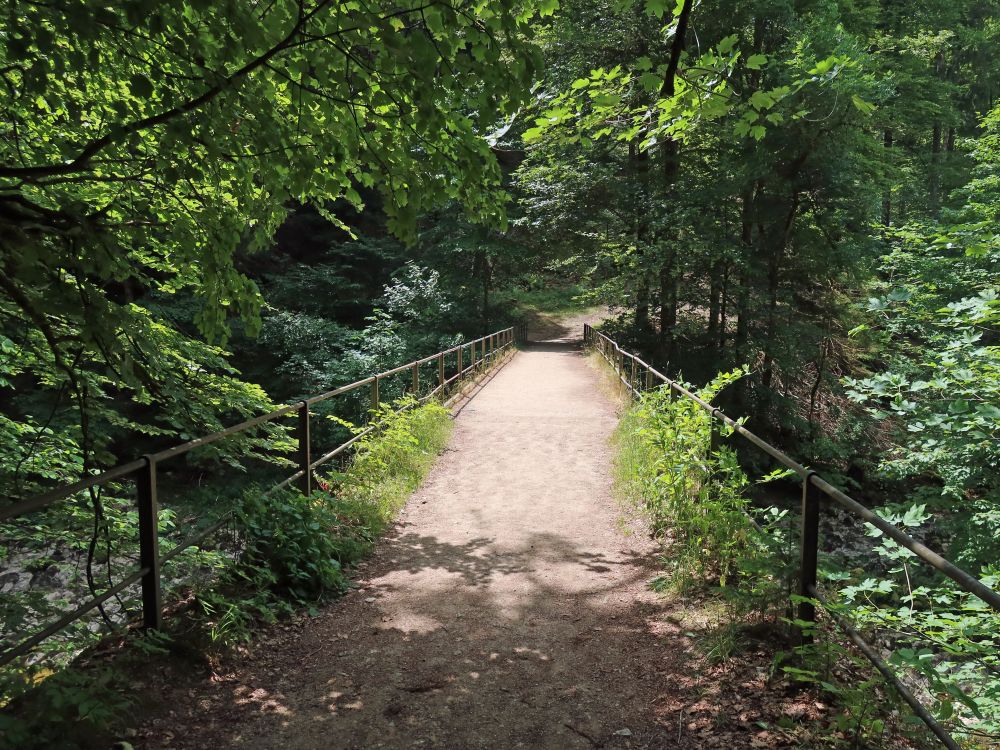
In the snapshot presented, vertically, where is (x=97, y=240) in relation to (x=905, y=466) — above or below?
above

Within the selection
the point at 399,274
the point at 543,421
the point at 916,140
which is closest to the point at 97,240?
the point at 543,421

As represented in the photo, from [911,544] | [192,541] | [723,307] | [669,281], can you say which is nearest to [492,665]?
[192,541]

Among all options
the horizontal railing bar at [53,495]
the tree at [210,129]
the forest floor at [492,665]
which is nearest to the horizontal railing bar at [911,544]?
the forest floor at [492,665]

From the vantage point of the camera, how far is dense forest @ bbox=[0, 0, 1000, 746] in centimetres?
319

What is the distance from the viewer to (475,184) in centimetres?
392

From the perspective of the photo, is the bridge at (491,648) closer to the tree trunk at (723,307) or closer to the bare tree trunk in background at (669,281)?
the bare tree trunk in background at (669,281)

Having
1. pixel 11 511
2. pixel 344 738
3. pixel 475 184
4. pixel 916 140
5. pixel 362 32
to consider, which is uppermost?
pixel 916 140

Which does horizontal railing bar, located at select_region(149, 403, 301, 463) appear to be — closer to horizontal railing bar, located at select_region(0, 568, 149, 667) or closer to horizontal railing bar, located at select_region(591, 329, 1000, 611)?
horizontal railing bar, located at select_region(0, 568, 149, 667)

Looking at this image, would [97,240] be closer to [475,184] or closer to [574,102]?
[475,184]

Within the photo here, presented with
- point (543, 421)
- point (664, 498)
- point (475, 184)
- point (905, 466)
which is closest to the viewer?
point (475, 184)

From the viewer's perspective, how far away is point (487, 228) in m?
8.07

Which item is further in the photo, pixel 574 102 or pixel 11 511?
pixel 574 102

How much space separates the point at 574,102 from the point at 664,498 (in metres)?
3.47

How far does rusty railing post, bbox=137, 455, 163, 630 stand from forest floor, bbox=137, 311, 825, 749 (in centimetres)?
31
